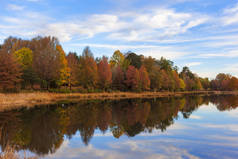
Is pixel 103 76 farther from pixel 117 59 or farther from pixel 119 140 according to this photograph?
pixel 119 140

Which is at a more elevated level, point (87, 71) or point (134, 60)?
point (134, 60)

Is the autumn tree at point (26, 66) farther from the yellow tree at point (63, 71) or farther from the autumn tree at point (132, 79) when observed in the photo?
the autumn tree at point (132, 79)

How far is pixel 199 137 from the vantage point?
49.1ft

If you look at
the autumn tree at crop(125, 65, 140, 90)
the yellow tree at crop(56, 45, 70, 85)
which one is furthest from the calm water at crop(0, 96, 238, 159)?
the autumn tree at crop(125, 65, 140, 90)

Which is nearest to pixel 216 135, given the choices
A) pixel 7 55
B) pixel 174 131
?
pixel 174 131

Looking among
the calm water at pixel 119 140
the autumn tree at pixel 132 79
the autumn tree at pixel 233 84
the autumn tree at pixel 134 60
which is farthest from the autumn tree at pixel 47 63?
the autumn tree at pixel 233 84

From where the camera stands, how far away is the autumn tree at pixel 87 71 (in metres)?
55.5

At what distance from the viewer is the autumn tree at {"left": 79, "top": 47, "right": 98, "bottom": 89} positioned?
182ft

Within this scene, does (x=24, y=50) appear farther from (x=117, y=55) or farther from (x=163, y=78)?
(x=163, y=78)

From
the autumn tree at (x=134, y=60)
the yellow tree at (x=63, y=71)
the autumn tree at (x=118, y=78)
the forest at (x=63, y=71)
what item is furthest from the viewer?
the autumn tree at (x=134, y=60)

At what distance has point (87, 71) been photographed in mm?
55594

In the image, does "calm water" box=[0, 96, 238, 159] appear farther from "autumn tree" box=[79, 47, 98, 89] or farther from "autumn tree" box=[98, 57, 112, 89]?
"autumn tree" box=[98, 57, 112, 89]

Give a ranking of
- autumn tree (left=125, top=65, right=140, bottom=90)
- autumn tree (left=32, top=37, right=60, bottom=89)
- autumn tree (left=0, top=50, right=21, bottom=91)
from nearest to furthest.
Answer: autumn tree (left=0, top=50, right=21, bottom=91) → autumn tree (left=32, top=37, right=60, bottom=89) → autumn tree (left=125, top=65, right=140, bottom=90)

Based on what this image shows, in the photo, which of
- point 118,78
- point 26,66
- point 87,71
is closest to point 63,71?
point 87,71
